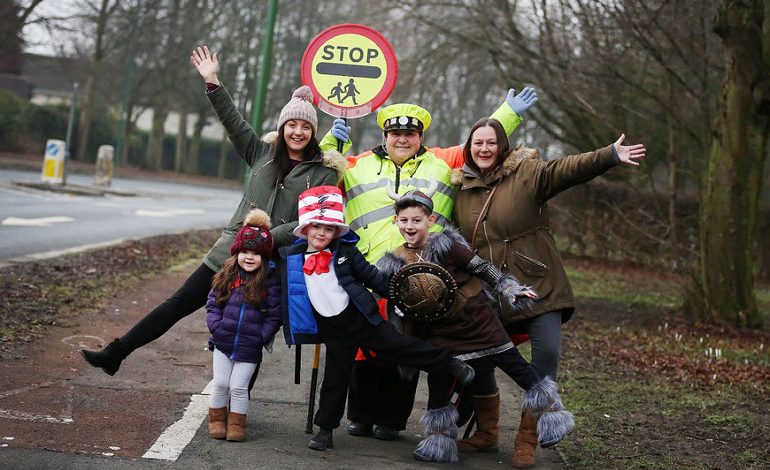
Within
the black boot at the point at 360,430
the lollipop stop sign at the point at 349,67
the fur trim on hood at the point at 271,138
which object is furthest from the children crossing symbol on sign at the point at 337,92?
the black boot at the point at 360,430

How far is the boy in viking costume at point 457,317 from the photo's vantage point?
18.2 feet

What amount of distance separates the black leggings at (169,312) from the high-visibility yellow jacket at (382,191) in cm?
96

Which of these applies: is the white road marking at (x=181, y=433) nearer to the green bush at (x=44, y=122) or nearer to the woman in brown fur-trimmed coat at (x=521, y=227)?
the woman in brown fur-trimmed coat at (x=521, y=227)

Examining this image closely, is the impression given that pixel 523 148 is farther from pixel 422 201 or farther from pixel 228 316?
pixel 228 316

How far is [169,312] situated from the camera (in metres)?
6.11

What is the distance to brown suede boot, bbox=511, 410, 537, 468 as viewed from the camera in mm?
5699

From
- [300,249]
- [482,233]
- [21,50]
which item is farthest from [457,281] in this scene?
[21,50]

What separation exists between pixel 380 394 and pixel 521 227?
51.8 inches

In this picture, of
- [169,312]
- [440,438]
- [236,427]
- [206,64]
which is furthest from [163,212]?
[440,438]

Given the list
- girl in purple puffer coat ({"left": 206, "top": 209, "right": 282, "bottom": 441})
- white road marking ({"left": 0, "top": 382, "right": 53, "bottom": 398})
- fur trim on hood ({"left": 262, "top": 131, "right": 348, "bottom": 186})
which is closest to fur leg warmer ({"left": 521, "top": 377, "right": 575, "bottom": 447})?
girl in purple puffer coat ({"left": 206, "top": 209, "right": 282, "bottom": 441})

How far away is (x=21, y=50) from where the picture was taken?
136 feet

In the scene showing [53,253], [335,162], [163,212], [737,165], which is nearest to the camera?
[335,162]

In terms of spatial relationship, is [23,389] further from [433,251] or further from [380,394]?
[433,251]

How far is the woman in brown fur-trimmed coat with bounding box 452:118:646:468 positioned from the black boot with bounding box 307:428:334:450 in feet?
2.74
